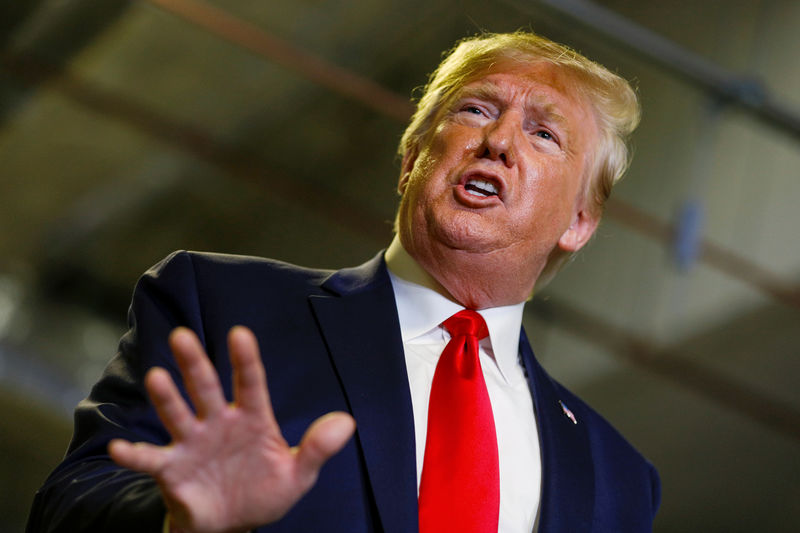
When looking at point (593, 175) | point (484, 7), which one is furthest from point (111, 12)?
point (593, 175)

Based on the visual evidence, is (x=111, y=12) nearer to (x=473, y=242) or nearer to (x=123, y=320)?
(x=123, y=320)

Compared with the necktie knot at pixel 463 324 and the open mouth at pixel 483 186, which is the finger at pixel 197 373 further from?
the open mouth at pixel 483 186

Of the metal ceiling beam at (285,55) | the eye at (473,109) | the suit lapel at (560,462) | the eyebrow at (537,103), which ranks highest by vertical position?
the eyebrow at (537,103)

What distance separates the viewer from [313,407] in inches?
60.6

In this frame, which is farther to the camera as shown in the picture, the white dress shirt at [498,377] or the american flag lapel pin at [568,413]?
the american flag lapel pin at [568,413]

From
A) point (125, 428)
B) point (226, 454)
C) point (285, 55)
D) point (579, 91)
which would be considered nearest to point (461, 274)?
point (579, 91)

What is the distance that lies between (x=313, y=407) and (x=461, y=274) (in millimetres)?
440

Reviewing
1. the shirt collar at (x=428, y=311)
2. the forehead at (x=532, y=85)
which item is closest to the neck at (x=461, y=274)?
the shirt collar at (x=428, y=311)

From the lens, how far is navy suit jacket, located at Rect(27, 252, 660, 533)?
140cm

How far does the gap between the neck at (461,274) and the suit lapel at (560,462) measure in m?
0.13

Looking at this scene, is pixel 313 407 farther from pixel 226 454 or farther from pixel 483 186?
pixel 483 186

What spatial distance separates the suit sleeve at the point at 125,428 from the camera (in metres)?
1.25

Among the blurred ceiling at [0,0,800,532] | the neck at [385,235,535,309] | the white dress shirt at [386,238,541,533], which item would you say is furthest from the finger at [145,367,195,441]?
the blurred ceiling at [0,0,800,532]

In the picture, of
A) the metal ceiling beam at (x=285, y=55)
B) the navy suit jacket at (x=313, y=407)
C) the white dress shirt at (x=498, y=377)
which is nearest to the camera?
the navy suit jacket at (x=313, y=407)
